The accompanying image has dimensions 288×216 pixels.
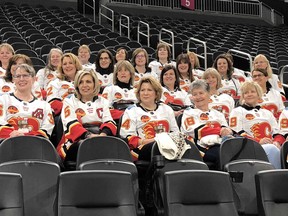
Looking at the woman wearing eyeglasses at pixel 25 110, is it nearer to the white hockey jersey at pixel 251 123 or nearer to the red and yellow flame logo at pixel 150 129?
the red and yellow flame logo at pixel 150 129

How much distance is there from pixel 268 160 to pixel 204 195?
1.27 meters

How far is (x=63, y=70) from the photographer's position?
5203mm

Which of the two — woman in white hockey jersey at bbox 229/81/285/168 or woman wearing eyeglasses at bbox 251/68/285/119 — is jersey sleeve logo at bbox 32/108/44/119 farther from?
woman wearing eyeglasses at bbox 251/68/285/119

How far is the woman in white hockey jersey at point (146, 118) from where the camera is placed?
4.18 m

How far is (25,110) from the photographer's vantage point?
4113 millimetres

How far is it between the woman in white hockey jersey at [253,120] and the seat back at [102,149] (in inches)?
51.0

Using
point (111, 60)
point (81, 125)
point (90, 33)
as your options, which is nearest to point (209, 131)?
point (81, 125)

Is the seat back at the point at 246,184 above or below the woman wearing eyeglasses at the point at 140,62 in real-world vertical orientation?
below

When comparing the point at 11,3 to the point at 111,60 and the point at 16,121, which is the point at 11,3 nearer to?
the point at 111,60

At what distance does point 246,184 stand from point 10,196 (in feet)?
5.28

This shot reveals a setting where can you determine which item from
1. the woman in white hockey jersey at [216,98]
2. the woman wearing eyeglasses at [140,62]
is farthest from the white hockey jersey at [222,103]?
the woman wearing eyeglasses at [140,62]

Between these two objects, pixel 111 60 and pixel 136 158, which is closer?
pixel 136 158

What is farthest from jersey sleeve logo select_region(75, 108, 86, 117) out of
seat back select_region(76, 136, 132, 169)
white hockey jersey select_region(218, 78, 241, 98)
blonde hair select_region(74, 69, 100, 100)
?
white hockey jersey select_region(218, 78, 241, 98)

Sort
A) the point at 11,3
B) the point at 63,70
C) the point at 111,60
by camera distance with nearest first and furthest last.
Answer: the point at 63,70, the point at 111,60, the point at 11,3
